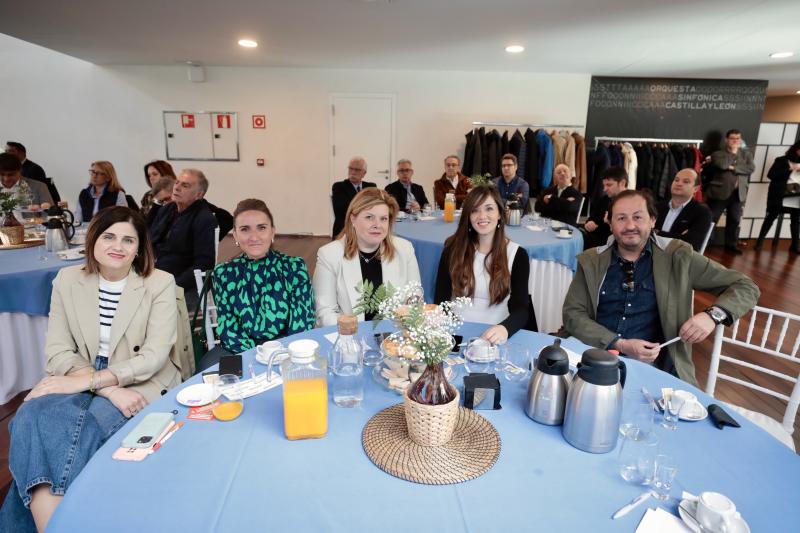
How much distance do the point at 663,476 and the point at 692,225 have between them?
349 cm

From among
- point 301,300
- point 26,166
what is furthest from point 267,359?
point 26,166

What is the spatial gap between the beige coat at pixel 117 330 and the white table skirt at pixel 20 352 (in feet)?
3.97

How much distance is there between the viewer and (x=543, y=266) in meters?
3.77

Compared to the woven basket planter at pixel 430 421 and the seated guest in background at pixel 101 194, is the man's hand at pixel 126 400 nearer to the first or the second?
the woven basket planter at pixel 430 421

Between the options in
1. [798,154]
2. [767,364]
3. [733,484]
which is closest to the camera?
[733,484]

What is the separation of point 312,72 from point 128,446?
22.9ft

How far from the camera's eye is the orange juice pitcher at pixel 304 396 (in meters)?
1.15

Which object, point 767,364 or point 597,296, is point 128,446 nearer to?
point 597,296

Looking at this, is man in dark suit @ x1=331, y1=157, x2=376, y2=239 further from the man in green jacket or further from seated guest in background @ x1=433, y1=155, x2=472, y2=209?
the man in green jacket

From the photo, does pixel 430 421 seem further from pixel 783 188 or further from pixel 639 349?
pixel 783 188

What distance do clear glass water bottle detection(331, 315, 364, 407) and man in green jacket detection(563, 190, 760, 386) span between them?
1.16 meters

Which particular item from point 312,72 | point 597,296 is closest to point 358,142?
point 312,72

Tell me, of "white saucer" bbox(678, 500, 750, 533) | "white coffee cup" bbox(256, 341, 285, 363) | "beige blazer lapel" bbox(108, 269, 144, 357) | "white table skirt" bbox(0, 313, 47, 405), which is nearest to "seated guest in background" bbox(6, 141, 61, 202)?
"white table skirt" bbox(0, 313, 47, 405)

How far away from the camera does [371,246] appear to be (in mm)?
2357
